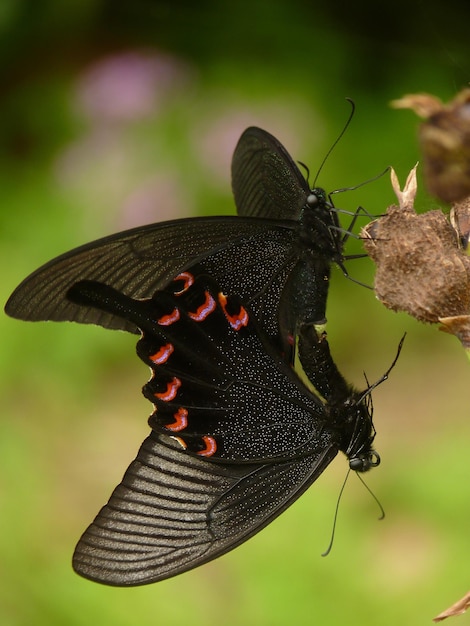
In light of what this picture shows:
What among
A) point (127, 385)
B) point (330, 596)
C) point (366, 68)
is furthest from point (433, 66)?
point (330, 596)

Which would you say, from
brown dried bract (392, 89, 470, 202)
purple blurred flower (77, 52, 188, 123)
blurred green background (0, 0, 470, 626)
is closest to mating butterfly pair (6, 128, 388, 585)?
brown dried bract (392, 89, 470, 202)

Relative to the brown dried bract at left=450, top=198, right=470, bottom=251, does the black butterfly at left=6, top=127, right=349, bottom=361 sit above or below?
above

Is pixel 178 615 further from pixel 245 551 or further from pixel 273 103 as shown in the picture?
pixel 273 103

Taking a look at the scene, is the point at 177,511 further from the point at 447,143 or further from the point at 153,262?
the point at 447,143

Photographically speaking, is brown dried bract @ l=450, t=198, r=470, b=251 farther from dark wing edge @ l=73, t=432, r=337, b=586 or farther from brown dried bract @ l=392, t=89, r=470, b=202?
dark wing edge @ l=73, t=432, r=337, b=586

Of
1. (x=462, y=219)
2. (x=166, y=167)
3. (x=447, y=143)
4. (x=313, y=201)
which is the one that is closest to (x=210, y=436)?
(x=313, y=201)
